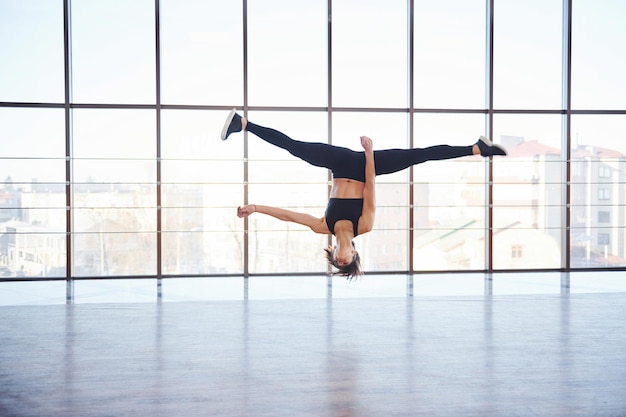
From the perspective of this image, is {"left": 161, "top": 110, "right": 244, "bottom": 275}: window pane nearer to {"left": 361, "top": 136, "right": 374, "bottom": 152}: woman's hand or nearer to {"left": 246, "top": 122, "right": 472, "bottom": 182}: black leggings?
{"left": 246, "top": 122, "right": 472, "bottom": 182}: black leggings

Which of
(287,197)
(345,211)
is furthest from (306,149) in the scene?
(287,197)

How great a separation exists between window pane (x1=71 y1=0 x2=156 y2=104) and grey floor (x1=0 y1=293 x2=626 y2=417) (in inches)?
98.9

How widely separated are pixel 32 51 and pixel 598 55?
6217 millimetres

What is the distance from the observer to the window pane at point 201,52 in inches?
241

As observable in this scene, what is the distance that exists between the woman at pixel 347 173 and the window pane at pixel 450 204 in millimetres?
2508

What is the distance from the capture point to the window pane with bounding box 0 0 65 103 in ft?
19.6

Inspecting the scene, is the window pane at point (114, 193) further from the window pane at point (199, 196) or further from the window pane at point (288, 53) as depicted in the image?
the window pane at point (288, 53)

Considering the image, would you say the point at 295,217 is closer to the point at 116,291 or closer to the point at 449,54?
the point at 116,291

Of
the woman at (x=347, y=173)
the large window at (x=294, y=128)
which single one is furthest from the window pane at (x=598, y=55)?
the woman at (x=347, y=173)

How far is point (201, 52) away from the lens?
6152 mm

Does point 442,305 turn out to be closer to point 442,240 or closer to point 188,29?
point 442,240

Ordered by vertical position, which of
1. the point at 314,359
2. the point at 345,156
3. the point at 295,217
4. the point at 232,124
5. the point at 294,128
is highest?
the point at 294,128

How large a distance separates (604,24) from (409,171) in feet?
9.32

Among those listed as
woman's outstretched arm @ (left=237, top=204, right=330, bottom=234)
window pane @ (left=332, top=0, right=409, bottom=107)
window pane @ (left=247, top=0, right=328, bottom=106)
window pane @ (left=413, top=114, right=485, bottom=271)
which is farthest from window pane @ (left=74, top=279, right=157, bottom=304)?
window pane @ (left=413, top=114, right=485, bottom=271)
